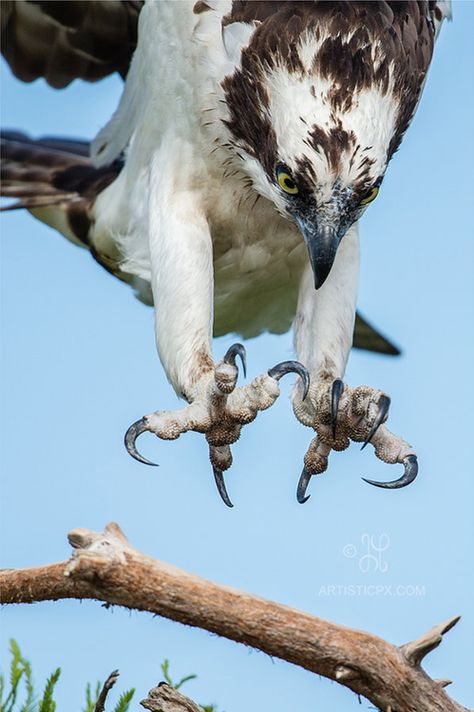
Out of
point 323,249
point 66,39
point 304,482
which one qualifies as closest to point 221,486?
point 304,482

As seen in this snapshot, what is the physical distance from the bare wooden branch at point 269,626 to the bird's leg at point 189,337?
1222 mm

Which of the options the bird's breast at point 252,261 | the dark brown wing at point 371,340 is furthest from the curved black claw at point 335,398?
the dark brown wing at point 371,340

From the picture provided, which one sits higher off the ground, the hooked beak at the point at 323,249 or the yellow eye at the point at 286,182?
the yellow eye at the point at 286,182

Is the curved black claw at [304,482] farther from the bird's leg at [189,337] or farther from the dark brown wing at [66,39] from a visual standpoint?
the dark brown wing at [66,39]

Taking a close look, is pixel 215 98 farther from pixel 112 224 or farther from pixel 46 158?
pixel 46 158

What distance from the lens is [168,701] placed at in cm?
413

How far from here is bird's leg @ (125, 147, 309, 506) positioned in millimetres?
5109

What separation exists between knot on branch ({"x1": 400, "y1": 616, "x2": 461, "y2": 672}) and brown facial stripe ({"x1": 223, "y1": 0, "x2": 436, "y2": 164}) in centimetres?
213

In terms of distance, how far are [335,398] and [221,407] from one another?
0.52 metres

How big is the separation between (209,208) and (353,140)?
45.7 inches

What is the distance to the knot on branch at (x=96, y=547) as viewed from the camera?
394 centimetres

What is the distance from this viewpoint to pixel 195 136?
5633 mm

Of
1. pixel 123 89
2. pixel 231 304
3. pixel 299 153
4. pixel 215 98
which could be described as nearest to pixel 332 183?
pixel 299 153

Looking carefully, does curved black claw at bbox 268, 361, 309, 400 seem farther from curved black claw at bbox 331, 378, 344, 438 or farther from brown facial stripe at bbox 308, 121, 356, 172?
brown facial stripe at bbox 308, 121, 356, 172
